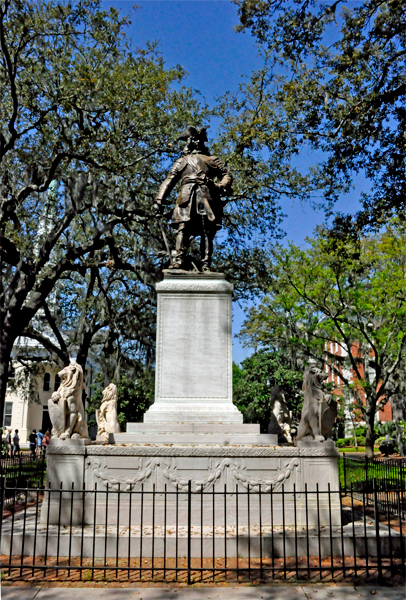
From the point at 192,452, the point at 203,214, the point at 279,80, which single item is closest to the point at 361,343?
the point at 279,80

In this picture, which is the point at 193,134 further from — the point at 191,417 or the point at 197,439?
the point at 197,439

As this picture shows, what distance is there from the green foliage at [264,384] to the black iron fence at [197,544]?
20.9 meters

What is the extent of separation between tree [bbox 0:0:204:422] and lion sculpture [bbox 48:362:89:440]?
8599 millimetres

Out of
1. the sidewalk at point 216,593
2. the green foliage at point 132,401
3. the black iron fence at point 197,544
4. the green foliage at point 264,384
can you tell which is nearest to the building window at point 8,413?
the green foliage at point 132,401

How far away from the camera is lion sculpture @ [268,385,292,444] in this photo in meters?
11.2

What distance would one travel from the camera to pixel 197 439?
8695 mm

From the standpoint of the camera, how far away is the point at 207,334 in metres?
10.1

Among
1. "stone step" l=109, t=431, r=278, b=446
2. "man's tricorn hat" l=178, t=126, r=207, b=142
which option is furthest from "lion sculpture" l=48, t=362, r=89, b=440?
"man's tricorn hat" l=178, t=126, r=207, b=142

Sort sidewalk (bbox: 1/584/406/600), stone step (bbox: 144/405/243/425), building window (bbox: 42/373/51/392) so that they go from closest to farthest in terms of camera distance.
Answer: sidewalk (bbox: 1/584/406/600) < stone step (bbox: 144/405/243/425) < building window (bbox: 42/373/51/392)

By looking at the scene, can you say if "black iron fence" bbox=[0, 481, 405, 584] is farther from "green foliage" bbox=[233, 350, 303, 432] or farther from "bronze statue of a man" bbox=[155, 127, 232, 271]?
"green foliage" bbox=[233, 350, 303, 432]

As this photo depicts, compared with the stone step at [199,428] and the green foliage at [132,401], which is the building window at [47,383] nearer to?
the green foliage at [132,401]

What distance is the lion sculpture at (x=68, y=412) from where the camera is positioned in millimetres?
8555

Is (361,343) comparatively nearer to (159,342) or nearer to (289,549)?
(159,342)

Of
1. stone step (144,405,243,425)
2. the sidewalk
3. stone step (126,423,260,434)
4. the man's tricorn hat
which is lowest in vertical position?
the sidewalk
